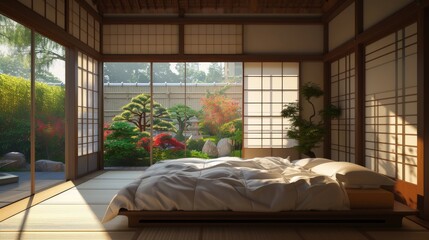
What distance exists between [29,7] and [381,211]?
4.41 metres

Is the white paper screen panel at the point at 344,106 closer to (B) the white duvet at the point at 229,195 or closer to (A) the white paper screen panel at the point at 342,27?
(A) the white paper screen panel at the point at 342,27

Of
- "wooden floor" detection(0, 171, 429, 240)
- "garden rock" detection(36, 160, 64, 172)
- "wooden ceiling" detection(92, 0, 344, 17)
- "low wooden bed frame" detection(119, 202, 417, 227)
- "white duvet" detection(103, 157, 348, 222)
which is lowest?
"garden rock" detection(36, 160, 64, 172)

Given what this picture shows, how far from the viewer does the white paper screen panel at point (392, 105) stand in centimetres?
399

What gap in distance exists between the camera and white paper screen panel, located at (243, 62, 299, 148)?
7258 millimetres

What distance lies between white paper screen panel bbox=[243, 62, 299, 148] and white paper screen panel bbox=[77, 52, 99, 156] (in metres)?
2.91

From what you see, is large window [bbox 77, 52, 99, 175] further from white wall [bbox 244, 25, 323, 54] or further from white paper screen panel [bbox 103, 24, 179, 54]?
white wall [bbox 244, 25, 323, 54]

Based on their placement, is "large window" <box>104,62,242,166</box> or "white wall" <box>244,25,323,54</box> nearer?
"white wall" <box>244,25,323,54</box>

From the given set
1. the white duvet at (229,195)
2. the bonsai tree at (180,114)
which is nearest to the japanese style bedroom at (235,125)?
the white duvet at (229,195)

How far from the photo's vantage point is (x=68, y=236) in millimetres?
2887

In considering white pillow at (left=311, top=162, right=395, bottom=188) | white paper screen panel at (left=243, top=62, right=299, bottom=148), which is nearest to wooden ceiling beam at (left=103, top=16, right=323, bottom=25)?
white paper screen panel at (left=243, top=62, right=299, bottom=148)

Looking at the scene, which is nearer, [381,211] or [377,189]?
[381,211]

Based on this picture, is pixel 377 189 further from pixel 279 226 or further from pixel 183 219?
pixel 183 219

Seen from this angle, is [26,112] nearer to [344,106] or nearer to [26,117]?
[26,117]

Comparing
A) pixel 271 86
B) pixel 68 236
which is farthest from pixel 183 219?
pixel 271 86
